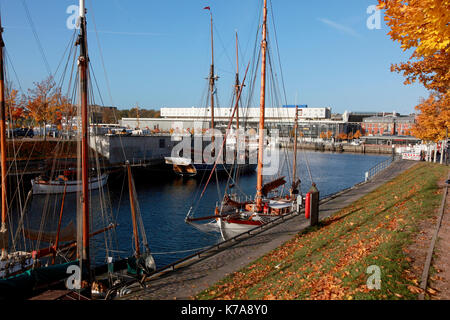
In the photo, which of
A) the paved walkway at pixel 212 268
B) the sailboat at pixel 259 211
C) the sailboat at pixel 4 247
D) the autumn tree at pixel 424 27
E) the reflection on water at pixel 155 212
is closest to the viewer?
the autumn tree at pixel 424 27

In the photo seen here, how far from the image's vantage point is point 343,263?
420 inches

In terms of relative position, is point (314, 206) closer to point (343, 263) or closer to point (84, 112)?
point (343, 263)

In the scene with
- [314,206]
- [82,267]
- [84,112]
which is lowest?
[82,267]

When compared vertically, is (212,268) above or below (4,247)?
below

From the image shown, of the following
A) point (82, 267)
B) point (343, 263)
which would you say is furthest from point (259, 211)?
point (82, 267)

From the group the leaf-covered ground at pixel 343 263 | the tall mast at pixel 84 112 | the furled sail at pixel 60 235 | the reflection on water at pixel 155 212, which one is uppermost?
the tall mast at pixel 84 112

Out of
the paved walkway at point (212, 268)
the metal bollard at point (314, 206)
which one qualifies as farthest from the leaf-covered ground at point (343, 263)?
the metal bollard at point (314, 206)

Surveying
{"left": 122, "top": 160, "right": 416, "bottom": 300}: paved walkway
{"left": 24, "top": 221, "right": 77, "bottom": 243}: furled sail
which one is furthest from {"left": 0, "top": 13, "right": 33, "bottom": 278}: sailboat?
{"left": 122, "top": 160, "right": 416, "bottom": 300}: paved walkway

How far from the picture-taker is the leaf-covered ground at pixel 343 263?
8.62m

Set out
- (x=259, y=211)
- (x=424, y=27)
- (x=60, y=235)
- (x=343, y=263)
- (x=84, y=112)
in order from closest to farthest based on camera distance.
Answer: (x=424, y=27), (x=343, y=263), (x=84, y=112), (x=60, y=235), (x=259, y=211)

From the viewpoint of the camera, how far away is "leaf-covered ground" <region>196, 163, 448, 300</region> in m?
8.62

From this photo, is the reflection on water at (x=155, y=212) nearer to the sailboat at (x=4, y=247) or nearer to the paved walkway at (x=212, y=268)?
the sailboat at (x=4, y=247)

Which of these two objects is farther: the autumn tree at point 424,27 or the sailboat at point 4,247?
the sailboat at point 4,247
